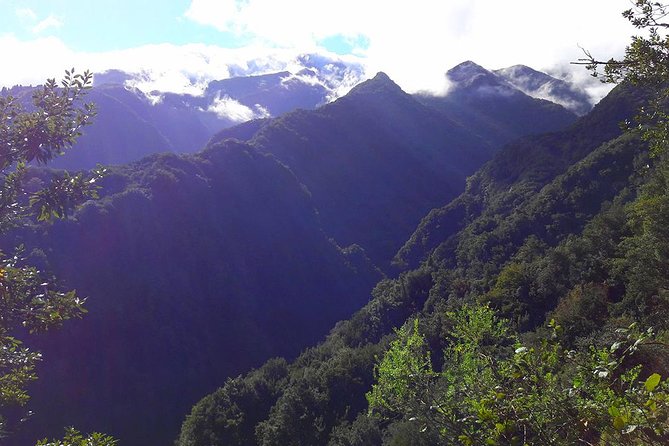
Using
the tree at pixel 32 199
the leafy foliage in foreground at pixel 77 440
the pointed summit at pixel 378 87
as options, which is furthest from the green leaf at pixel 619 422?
the pointed summit at pixel 378 87

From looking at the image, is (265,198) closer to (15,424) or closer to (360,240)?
(360,240)

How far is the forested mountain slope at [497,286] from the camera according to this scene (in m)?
29.1

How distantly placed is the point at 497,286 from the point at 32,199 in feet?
132

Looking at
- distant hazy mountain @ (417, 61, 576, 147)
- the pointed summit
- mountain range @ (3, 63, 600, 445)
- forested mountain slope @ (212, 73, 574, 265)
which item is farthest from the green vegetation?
distant hazy mountain @ (417, 61, 576, 147)

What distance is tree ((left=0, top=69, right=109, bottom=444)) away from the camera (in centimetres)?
570

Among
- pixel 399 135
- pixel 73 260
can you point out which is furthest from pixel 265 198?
pixel 399 135

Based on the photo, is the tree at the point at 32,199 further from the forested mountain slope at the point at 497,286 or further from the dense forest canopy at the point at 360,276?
the forested mountain slope at the point at 497,286

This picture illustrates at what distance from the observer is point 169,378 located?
7056 cm

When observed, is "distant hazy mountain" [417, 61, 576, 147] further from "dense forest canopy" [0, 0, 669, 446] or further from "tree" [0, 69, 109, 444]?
"tree" [0, 69, 109, 444]

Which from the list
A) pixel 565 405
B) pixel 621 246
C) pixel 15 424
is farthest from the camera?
pixel 621 246

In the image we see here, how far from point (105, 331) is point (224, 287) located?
23257mm

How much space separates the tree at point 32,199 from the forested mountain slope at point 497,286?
14449 mm

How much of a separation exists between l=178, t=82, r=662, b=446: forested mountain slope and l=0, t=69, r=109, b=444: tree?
14.4 meters

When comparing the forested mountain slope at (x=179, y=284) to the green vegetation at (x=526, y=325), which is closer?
the green vegetation at (x=526, y=325)
